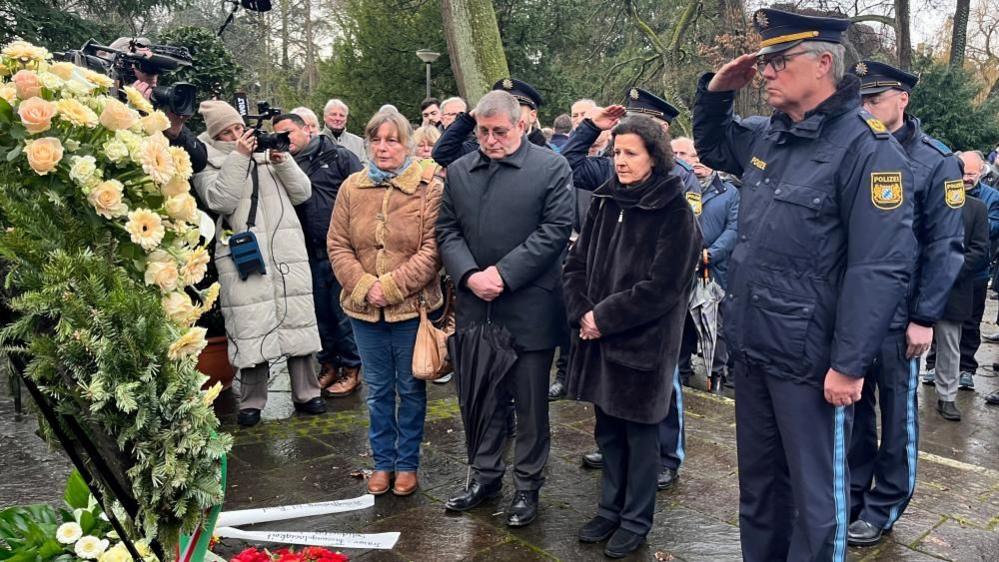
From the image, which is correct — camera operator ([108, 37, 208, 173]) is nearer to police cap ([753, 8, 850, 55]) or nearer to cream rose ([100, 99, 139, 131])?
cream rose ([100, 99, 139, 131])

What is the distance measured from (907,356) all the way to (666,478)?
1.35m

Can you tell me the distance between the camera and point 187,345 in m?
2.09

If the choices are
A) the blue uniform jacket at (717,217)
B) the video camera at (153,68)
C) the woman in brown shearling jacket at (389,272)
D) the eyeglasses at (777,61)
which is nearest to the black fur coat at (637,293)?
the eyeglasses at (777,61)

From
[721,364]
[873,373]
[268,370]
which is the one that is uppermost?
[873,373]

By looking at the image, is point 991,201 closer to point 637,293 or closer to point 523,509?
point 637,293

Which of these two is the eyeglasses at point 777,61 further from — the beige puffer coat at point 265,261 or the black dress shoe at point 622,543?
the beige puffer coat at point 265,261

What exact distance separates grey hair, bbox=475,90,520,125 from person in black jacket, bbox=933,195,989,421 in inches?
154

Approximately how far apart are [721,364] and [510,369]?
328 centimetres

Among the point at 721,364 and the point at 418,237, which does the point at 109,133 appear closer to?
the point at 418,237

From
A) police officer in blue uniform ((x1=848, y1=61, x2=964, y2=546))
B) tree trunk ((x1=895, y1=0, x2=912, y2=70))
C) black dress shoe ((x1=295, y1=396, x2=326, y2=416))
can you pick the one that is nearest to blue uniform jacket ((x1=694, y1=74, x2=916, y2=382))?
police officer in blue uniform ((x1=848, y1=61, x2=964, y2=546))

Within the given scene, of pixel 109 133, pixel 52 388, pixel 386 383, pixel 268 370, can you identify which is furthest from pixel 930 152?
pixel 268 370

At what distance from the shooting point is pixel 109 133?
7.05 feet

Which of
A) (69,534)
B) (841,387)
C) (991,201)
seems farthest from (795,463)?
(991,201)

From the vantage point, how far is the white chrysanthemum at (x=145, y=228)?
2031 millimetres
